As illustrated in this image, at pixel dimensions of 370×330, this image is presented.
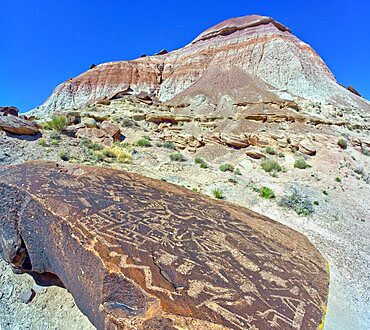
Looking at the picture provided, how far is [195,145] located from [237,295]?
542 inches

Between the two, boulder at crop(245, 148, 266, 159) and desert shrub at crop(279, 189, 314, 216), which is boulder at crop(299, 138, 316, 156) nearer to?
boulder at crop(245, 148, 266, 159)

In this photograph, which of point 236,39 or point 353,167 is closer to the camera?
point 353,167

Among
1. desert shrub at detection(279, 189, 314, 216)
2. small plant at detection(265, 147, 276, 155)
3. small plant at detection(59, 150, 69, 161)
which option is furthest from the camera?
small plant at detection(265, 147, 276, 155)

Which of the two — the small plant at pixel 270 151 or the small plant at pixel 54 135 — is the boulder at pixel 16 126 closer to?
the small plant at pixel 54 135

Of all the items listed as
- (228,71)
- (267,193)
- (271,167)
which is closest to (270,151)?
(271,167)

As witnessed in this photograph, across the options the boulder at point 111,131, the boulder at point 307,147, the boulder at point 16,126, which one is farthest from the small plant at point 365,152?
the boulder at point 16,126

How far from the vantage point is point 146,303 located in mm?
2203

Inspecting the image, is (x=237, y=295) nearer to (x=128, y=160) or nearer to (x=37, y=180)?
(x=37, y=180)

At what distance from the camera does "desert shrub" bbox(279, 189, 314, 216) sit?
762 centimetres

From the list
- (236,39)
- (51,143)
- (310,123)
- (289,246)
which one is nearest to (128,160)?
(51,143)

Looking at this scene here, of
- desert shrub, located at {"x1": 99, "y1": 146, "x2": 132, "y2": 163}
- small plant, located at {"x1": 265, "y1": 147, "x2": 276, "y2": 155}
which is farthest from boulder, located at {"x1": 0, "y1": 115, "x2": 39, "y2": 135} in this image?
small plant, located at {"x1": 265, "y1": 147, "x2": 276, "y2": 155}

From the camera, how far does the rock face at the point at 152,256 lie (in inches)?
91.5

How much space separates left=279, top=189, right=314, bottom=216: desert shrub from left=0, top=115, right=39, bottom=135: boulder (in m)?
11.1

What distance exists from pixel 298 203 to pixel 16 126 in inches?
471
